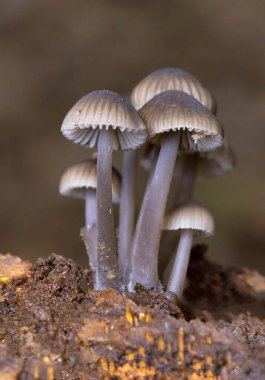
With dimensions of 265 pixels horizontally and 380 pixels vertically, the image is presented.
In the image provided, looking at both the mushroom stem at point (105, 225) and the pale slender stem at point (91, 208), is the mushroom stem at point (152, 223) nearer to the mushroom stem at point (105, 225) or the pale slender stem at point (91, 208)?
the mushroom stem at point (105, 225)

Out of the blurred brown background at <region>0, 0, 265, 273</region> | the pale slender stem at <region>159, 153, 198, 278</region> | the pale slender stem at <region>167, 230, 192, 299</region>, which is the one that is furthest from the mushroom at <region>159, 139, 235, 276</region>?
the blurred brown background at <region>0, 0, 265, 273</region>

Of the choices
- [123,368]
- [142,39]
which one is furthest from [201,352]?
[142,39]

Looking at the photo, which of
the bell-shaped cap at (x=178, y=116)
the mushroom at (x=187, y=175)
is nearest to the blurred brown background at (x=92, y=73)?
the mushroom at (x=187, y=175)

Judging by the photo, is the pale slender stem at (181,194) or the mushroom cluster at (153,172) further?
the pale slender stem at (181,194)

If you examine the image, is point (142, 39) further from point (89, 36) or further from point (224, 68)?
point (224, 68)

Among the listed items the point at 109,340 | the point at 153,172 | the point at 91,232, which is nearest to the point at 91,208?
the point at 91,232

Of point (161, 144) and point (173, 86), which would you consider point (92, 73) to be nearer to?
point (173, 86)

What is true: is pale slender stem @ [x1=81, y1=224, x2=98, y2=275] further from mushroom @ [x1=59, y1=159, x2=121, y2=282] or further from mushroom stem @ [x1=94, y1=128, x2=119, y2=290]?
mushroom stem @ [x1=94, y1=128, x2=119, y2=290]
